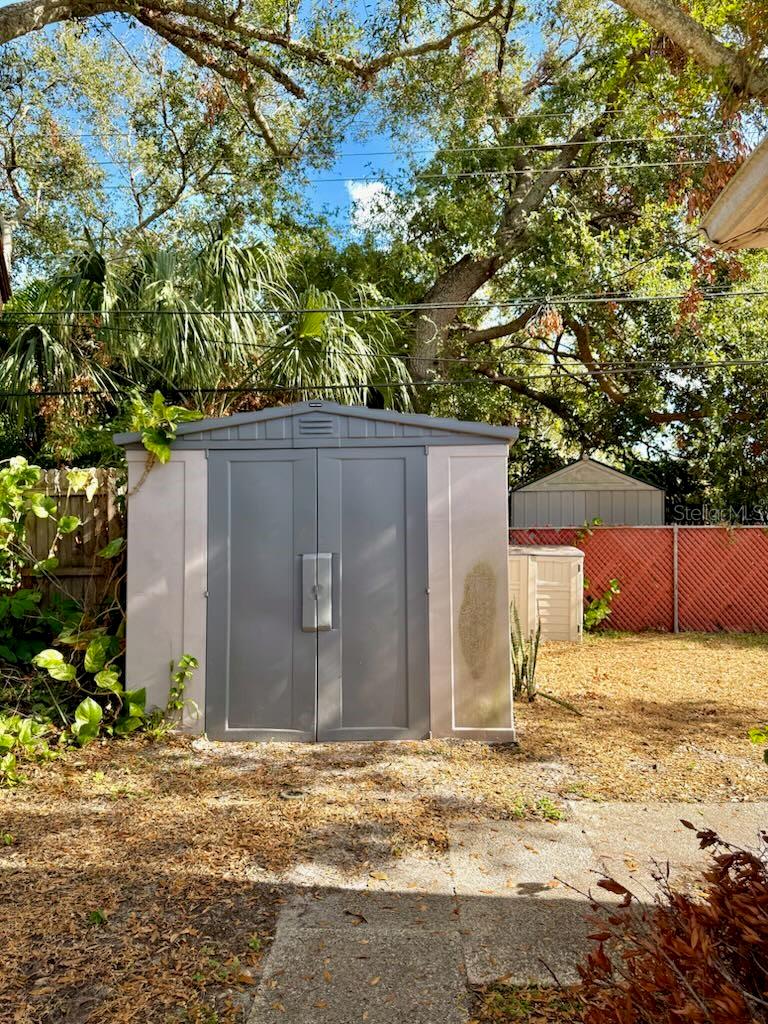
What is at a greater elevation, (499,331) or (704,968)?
(499,331)

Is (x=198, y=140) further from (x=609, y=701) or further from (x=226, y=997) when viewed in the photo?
(x=226, y=997)

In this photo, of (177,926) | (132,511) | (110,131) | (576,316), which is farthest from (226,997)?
(110,131)

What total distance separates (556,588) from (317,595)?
5.59 m

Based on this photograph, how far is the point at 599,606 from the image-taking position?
1170cm

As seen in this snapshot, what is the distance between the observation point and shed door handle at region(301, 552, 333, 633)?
18.4 feet

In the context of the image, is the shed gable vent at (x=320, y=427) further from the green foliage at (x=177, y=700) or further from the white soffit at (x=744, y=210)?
the white soffit at (x=744, y=210)

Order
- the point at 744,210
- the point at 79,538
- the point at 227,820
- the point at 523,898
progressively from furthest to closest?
the point at 79,538, the point at 227,820, the point at 523,898, the point at 744,210

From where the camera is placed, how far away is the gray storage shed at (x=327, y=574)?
5625 millimetres

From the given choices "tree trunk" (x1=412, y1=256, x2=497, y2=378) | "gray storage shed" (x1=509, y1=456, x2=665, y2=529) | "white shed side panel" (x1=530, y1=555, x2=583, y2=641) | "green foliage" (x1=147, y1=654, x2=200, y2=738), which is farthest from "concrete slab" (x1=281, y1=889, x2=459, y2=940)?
"tree trunk" (x1=412, y1=256, x2=497, y2=378)

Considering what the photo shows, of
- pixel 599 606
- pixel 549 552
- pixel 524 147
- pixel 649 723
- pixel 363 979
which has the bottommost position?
pixel 363 979

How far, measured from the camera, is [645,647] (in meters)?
10.4

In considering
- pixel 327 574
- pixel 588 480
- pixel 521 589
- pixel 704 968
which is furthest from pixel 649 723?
pixel 588 480

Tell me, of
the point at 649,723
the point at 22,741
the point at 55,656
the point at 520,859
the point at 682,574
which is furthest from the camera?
the point at 682,574

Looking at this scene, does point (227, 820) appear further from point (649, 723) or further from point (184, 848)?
point (649, 723)
